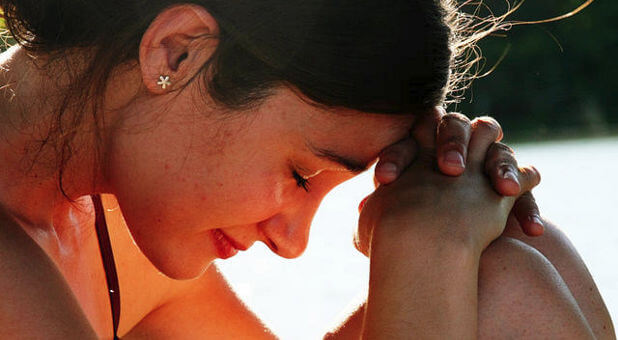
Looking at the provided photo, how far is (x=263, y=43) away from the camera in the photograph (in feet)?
3.86

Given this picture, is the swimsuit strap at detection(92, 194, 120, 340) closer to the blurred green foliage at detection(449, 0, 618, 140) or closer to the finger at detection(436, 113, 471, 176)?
the finger at detection(436, 113, 471, 176)

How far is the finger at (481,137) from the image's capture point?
1340mm

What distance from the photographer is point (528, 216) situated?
131 centimetres

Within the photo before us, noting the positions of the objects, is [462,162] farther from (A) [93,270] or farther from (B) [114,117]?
(A) [93,270]

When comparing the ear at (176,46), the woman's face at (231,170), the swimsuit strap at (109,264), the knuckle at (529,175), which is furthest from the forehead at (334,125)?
the swimsuit strap at (109,264)

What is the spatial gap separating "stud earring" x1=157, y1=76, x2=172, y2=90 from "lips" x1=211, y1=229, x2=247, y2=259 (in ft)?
0.75

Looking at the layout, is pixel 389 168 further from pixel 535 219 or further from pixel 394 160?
pixel 535 219

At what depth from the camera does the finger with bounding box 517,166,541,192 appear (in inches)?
53.2

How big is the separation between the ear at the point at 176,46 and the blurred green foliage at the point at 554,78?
9.03 m

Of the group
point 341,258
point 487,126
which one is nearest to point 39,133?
point 487,126

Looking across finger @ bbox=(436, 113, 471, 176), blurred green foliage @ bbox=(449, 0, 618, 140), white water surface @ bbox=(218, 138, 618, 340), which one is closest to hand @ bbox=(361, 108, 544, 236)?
finger @ bbox=(436, 113, 471, 176)

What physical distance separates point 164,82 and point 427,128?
39 cm

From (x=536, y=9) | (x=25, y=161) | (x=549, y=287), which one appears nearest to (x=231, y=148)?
(x=25, y=161)

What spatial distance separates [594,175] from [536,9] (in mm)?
4686
